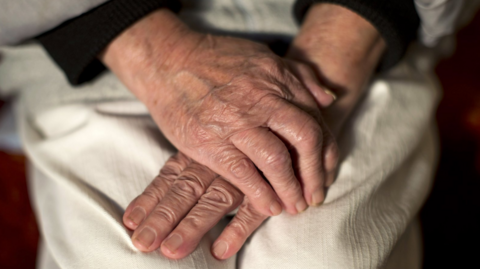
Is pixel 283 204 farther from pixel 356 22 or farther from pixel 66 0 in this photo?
pixel 66 0

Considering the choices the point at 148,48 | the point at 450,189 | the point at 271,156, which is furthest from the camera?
the point at 450,189

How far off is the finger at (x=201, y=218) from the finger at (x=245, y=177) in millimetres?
25

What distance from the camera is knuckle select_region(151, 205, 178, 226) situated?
56 centimetres

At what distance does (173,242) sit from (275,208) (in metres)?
0.15

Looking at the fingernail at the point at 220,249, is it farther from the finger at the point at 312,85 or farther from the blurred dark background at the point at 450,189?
the blurred dark background at the point at 450,189

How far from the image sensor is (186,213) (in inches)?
23.1

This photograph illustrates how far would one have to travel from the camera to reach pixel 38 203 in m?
0.73

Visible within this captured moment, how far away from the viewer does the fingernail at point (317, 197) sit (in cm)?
60

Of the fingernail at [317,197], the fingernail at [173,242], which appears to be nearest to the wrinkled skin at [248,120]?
the fingernail at [317,197]

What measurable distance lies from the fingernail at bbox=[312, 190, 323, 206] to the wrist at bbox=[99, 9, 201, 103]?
0.30m

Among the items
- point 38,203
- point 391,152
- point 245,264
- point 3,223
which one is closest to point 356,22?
point 391,152

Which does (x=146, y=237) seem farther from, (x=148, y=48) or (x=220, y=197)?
(x=148, y=48)

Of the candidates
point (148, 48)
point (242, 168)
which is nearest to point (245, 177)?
point (242, 168)

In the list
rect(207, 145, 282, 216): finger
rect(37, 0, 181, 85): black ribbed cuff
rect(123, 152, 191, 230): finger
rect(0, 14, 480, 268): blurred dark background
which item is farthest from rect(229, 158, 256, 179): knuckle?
rect(0, 14, 480, 268): blurred dark background
